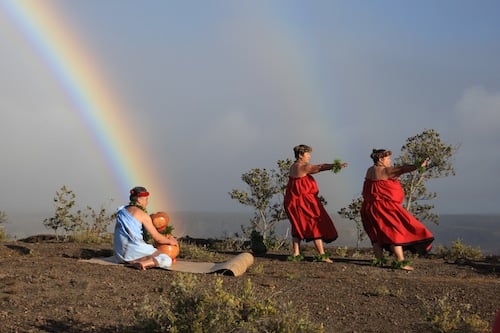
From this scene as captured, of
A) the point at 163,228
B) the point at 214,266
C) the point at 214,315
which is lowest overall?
the point at 214,315

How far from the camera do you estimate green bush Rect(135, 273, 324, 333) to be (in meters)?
4.68

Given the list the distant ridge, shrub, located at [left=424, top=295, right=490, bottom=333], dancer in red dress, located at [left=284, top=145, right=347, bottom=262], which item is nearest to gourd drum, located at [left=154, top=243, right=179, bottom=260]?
dancer in red dress, located at [left=284, top=145, right=347, bottom=262]

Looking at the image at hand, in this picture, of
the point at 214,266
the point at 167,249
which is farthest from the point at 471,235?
the point at 167,249

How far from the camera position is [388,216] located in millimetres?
9969

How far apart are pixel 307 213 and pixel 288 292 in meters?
3.45

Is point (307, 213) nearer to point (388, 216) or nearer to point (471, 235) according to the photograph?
point (388, 216)

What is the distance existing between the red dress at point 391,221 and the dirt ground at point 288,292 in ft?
1.69

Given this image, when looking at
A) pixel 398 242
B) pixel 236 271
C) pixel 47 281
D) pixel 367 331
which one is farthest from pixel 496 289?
pixel 47 281

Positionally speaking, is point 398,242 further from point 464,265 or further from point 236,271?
point 236,271

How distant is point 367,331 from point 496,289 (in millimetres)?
2975

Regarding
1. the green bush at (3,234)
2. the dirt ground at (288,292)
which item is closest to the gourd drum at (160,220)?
the dirt ground at (288,292)

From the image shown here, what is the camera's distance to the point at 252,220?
15094mm

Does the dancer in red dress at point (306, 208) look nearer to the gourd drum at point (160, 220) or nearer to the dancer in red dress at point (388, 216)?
the dancer in red dress at point (388, 216)

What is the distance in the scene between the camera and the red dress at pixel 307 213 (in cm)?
1055
